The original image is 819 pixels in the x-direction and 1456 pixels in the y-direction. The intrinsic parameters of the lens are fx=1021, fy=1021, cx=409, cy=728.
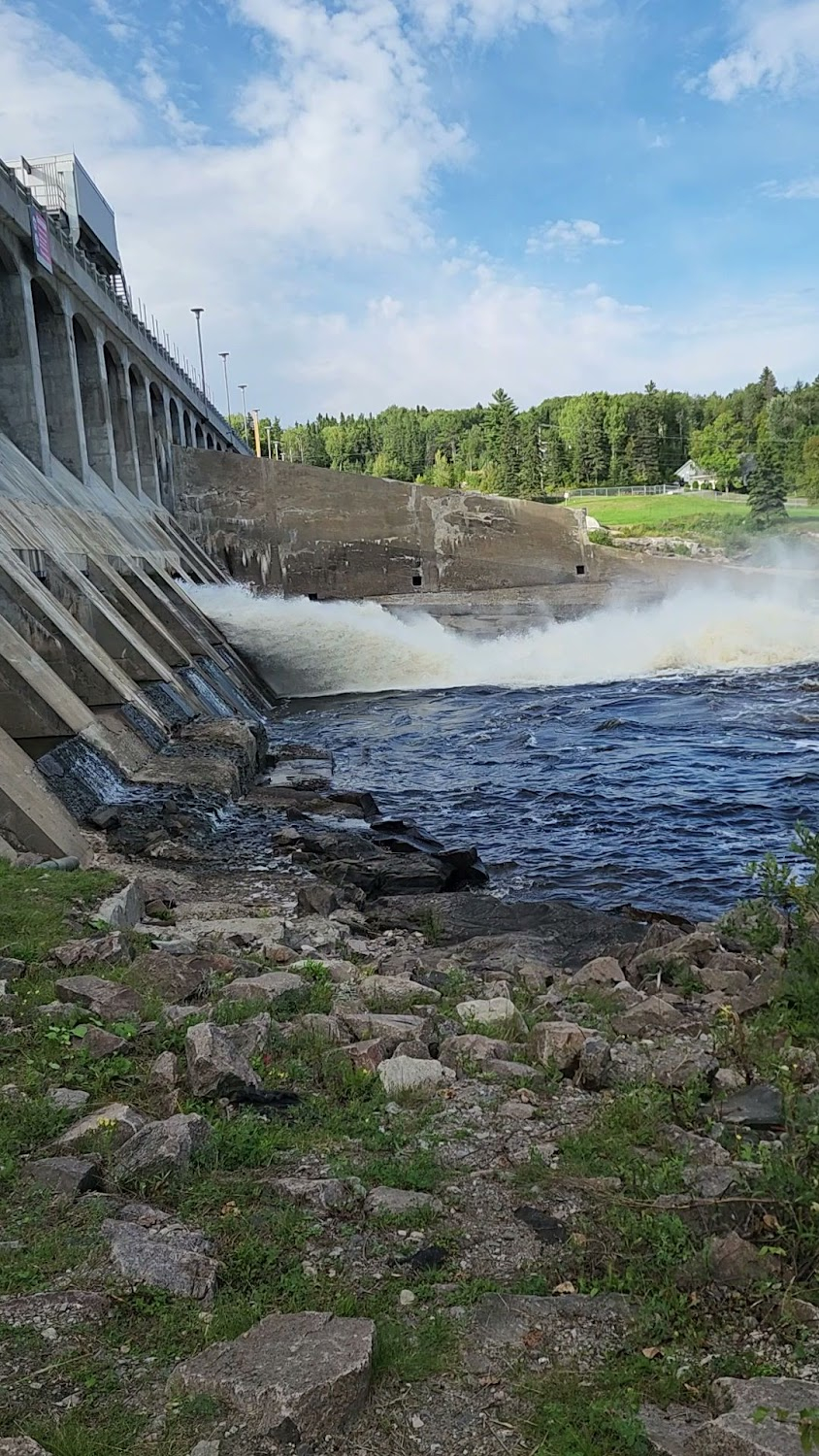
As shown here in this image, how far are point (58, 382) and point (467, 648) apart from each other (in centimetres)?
1424

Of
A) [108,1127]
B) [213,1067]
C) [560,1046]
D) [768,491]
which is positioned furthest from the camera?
[768,491]

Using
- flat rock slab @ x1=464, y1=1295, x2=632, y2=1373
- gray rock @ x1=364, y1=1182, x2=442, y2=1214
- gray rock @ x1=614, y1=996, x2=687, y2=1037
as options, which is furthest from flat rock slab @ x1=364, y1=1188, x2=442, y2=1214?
gray rock @ x1=614, y1=996, x2=687, y2=1037

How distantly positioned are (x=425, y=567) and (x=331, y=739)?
16939 millimetres

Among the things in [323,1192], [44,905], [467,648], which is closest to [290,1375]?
[323,1192]

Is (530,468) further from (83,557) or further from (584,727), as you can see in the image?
(83,557)

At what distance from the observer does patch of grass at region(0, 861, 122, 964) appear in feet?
22.6

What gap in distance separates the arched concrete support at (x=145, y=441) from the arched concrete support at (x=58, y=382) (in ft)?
28.5

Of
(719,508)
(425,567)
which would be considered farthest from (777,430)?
(425,567)

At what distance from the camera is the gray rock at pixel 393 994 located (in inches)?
261

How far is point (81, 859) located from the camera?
34.4 feet

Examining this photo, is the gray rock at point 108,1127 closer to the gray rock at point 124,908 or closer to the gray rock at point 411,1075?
the gray rock at point 411,1075

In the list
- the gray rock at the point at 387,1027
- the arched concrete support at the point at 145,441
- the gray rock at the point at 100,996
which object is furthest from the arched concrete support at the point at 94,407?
the gray rock at the point at 387,1027

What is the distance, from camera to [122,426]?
3422cm

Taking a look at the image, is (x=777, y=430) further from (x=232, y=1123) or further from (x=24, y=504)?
(x=232, y=1123)
